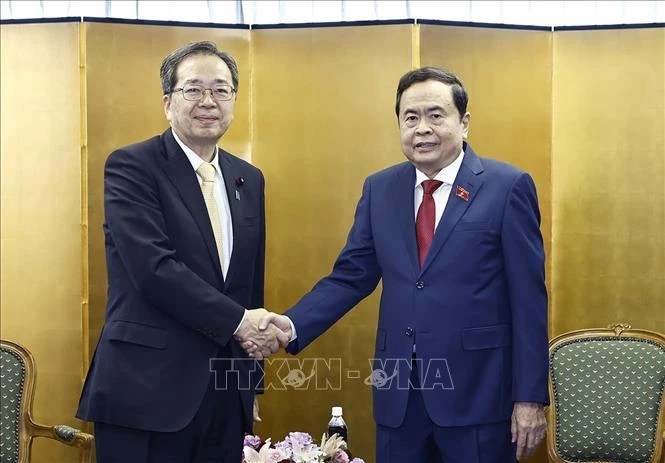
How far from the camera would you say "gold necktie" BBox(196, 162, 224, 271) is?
288 cm

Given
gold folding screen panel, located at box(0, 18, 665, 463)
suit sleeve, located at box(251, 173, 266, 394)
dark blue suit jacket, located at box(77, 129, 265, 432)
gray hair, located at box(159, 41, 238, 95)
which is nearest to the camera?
dark blue suit jacket, located at box(77, 129, 265, 432)

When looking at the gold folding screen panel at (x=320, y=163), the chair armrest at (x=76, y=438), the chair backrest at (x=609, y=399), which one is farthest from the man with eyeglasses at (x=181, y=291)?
the chair backrest at (x=609, y=399)

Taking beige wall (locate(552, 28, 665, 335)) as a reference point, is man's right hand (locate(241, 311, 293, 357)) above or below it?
below

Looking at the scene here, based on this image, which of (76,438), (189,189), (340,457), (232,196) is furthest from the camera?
(76,438)

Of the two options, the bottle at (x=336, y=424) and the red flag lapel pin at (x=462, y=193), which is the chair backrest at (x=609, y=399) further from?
the red flag lapel pin at (x=462, y=193)

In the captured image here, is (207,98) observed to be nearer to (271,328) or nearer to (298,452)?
(271,328)

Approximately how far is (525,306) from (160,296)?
3.55ft

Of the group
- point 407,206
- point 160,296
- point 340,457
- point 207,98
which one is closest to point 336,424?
point 340,457

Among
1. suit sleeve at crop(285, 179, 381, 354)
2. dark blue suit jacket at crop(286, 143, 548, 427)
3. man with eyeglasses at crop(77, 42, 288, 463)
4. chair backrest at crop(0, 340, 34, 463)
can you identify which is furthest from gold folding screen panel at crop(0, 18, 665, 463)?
dark blue suit jacket at crop(286, 143, 548, 427)

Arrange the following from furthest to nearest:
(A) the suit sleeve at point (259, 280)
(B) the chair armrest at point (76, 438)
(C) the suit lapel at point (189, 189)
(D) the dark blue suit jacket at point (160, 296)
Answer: (B) the chair armrest at point (76, 438) → (A) the suit sleeve at point (259, 280) → (C) the suit lapel at point (189, 189) → (D) the dark blue suit jacket at point (160, 296)

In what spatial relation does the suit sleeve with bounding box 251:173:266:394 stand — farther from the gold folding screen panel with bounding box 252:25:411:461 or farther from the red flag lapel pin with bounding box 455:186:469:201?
the gold folding screen panel with bounding box 252:25:411:461

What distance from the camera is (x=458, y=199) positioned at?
288 cm

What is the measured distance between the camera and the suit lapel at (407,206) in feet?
9.45

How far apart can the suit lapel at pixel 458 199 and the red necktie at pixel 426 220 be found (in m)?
0.04
